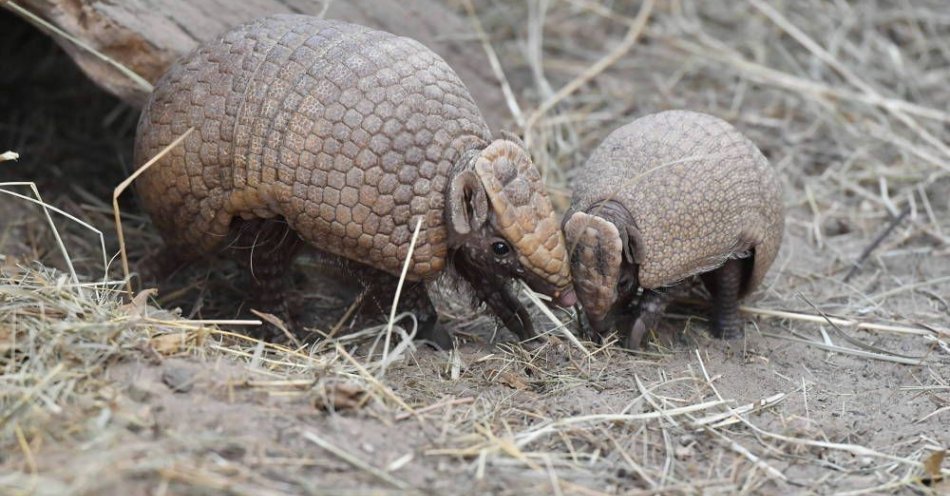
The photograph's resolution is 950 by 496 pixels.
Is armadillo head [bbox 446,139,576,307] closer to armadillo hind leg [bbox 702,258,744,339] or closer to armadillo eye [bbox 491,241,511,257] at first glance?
armadillo eye [bbox 491,241,511,257]

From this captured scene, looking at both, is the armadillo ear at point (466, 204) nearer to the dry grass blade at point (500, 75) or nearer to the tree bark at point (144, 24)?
the tree bark at point (144, 24)

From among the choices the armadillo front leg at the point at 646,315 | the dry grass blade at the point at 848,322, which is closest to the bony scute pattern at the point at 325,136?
the armadillo front leg at the point at 646,315

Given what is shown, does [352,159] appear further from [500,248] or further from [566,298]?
[566,298]

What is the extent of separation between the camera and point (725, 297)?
17.6 ft

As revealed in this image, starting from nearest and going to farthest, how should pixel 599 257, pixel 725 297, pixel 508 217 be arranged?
pixel 508 217
pixel 599 257
pixel 725 297

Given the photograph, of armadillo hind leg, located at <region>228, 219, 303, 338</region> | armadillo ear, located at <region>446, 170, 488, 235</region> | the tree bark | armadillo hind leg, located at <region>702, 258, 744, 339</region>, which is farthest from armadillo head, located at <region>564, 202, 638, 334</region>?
the tree bark

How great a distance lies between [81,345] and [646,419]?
2261 millimetres

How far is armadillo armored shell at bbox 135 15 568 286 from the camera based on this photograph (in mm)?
→ 4559

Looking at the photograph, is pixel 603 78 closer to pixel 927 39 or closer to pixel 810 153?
pixel 810 153

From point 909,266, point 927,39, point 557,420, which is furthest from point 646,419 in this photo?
point 927,39

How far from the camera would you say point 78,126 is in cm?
735

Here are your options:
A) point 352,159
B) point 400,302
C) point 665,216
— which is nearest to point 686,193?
point 665,216

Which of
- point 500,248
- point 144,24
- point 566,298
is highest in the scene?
point 144,24

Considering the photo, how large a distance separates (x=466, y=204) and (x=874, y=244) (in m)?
2.99
